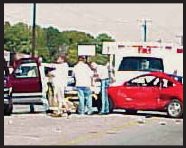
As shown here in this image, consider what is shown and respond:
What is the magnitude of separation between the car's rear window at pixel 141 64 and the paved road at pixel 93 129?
11.3 ft

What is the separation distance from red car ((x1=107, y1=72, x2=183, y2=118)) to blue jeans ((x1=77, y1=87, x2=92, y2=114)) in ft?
3.07

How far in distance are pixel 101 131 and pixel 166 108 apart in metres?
4.76

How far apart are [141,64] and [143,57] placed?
328 mm

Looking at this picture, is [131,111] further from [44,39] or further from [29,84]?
[44,39]

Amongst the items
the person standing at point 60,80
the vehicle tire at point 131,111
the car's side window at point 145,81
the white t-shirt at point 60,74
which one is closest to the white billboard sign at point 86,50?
the vehicle tire at point 131,111

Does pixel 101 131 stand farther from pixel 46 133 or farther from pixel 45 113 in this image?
pixel 45 113

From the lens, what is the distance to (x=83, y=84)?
19.0 meters

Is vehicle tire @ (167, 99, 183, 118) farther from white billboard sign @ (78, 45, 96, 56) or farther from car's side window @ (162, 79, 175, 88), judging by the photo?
white billboard sign @ (78, 45, 96, 56)

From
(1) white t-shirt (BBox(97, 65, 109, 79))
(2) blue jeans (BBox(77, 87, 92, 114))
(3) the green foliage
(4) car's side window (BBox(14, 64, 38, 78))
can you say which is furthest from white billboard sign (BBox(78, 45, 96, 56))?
(3) the green foliage

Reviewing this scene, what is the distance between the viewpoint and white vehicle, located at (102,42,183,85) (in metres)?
23.7

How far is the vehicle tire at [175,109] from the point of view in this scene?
19.1m

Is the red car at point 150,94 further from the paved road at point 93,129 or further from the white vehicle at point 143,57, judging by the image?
the white vehicle at point 143,57

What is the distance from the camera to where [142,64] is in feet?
78.6

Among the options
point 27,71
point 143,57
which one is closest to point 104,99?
point 27,71
